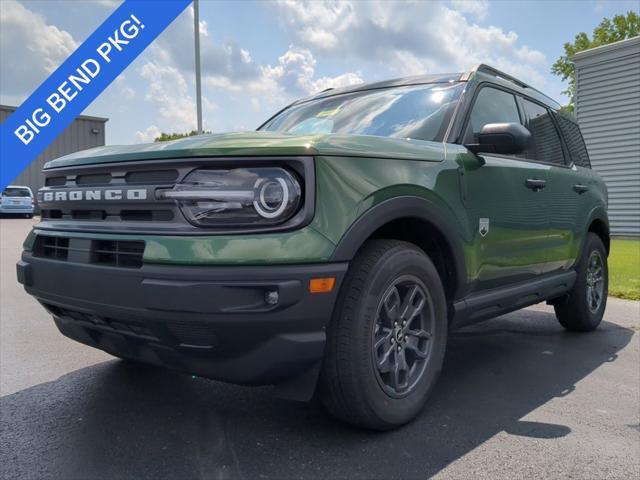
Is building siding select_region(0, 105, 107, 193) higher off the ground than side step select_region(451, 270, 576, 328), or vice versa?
building siding select_region(0, 105, 107, 193)

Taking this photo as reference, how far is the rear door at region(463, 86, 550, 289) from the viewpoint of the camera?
10.5 ft

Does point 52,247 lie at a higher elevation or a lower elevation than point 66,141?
lower

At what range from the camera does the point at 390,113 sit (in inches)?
134

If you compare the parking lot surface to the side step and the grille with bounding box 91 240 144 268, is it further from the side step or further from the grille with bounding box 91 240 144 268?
the grille with bounding box 91 240 144 268

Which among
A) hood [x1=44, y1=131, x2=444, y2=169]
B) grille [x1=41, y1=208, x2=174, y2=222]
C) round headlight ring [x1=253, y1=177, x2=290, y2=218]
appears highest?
hood [x1=44, y1=131, x2=444, y2=169]

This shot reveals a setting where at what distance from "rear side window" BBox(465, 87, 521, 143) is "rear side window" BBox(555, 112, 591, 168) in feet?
3.27

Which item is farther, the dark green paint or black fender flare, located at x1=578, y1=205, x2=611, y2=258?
black fender flare, located at x1=578, y1=205, x2=611, y2=258

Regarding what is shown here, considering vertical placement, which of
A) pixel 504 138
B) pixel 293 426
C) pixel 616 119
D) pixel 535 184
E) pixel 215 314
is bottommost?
pixel 293 426

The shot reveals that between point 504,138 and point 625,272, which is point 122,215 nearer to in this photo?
point 504,138

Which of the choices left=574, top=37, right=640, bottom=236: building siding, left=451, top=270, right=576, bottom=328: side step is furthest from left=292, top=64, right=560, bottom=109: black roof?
left=574, top=37, right=640, bottom=236: building siding

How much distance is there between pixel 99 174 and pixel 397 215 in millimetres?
1354

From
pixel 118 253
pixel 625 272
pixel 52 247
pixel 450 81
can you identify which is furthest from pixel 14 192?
pixel 118 253

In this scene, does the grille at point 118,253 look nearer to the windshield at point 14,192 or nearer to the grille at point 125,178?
the grille at point 125,178

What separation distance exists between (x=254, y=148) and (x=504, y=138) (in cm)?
150
